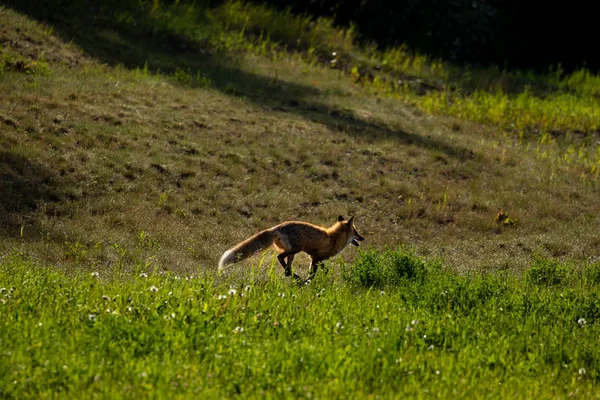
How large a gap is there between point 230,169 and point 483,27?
17.3m

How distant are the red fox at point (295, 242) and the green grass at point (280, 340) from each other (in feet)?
4.06

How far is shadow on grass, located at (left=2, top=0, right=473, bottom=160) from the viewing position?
1961 centimetres

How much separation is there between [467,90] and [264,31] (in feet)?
19.3

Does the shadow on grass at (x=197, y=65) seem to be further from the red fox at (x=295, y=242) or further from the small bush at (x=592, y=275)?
the small bush at (x=592, y=275)

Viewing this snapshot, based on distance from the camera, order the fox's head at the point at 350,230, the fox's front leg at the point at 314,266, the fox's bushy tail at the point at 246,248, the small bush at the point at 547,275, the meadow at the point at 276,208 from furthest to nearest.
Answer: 1. the fox's head at the point at 350,230
2. the fox's front leg at the point at 314,266
3. the small bush at the point at 547,275
4. the fox's bushy tail at the point at 246,248
5. the meadow at the point at 276,208

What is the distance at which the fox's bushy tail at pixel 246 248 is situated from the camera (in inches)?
421

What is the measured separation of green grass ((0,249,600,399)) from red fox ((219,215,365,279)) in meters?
1.24

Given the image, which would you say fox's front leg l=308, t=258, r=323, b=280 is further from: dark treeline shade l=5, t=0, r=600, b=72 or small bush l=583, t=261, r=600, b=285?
dark treeline shade l=5, t=0, r=600, b=72

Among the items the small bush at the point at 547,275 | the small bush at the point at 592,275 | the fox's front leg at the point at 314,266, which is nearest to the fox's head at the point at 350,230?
the fox's front leg at the point at 314,266

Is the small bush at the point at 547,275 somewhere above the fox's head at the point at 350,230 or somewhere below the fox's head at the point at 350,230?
above

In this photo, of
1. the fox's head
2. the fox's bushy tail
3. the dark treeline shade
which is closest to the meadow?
the fox's bushy tail

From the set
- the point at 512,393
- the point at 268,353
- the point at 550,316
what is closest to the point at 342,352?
the point at 268,353

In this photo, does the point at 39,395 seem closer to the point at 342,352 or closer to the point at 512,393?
the point at 342,352

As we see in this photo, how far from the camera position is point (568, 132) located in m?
22.0
